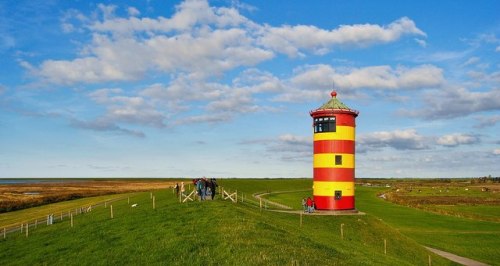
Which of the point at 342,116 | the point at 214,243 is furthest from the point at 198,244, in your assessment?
the point at 342,116

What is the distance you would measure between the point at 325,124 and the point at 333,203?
29.1ft

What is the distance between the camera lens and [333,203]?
48.5 m

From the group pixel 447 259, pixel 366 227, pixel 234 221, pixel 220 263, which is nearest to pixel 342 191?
pixel 366 227

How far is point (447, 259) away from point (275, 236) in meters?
22.2

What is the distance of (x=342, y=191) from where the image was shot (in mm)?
48625

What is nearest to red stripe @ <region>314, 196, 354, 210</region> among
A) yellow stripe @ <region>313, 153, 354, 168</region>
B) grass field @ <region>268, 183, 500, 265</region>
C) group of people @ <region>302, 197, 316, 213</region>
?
group of people @ <region>302, 197, 316, 213</region>

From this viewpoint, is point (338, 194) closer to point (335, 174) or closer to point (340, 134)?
point (335, 174)

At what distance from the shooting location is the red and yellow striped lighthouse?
A: 48.5 meters

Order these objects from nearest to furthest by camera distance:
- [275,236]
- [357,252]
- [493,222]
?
[275,236], [357,252], [493,222]

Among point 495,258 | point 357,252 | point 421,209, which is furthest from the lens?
point 421,209

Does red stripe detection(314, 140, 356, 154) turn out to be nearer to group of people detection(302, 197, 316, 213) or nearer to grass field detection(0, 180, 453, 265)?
group of people detection(302, 197, 316, 213)

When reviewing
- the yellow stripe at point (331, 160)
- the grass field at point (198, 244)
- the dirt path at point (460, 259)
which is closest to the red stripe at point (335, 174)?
the yellow stripe at point (331, 160)

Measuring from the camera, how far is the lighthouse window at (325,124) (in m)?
48.8

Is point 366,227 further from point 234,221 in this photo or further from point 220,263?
point 220,263
